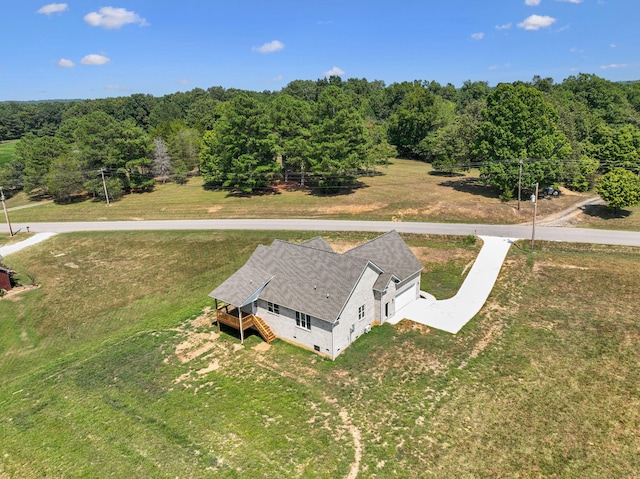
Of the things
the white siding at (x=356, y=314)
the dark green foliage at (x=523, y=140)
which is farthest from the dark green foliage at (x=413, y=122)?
the white siding at (x=356, y=314)

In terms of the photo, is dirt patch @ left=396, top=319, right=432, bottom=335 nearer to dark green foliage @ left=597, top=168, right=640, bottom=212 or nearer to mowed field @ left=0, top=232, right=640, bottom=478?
mowed field @ left=0, top=232, right=640, bottom=478

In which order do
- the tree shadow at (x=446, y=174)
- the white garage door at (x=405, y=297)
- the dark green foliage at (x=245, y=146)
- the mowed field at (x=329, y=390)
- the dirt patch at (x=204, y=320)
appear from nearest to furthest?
the mowed field at (x=329, y=390)
the dirt patch at (x=204, y=320)
the white garage door at (x=405, y=297)
the dark green foliage at (x=245, y=146)
the tree shadow at (x=446, y=174)

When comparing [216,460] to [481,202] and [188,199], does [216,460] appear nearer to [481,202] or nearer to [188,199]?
[481,202]

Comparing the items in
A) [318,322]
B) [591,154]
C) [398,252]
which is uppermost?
[591,154]

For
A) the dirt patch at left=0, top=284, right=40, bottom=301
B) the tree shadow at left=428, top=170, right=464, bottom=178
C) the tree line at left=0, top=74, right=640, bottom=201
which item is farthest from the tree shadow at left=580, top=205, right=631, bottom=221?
the dirt patch at left=0, top=284, right=40, bottom=301

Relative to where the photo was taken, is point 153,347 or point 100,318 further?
point 100,318

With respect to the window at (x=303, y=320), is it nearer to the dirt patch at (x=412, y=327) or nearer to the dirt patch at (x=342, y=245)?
the dirt patch at (x=412, y=327)

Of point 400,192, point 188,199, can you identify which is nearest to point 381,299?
point 400,192

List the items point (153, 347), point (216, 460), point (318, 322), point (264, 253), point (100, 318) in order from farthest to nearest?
point (100, 318) → point (264, 253) → point (153, 347) → point (318, 322) → point (216, 460)
